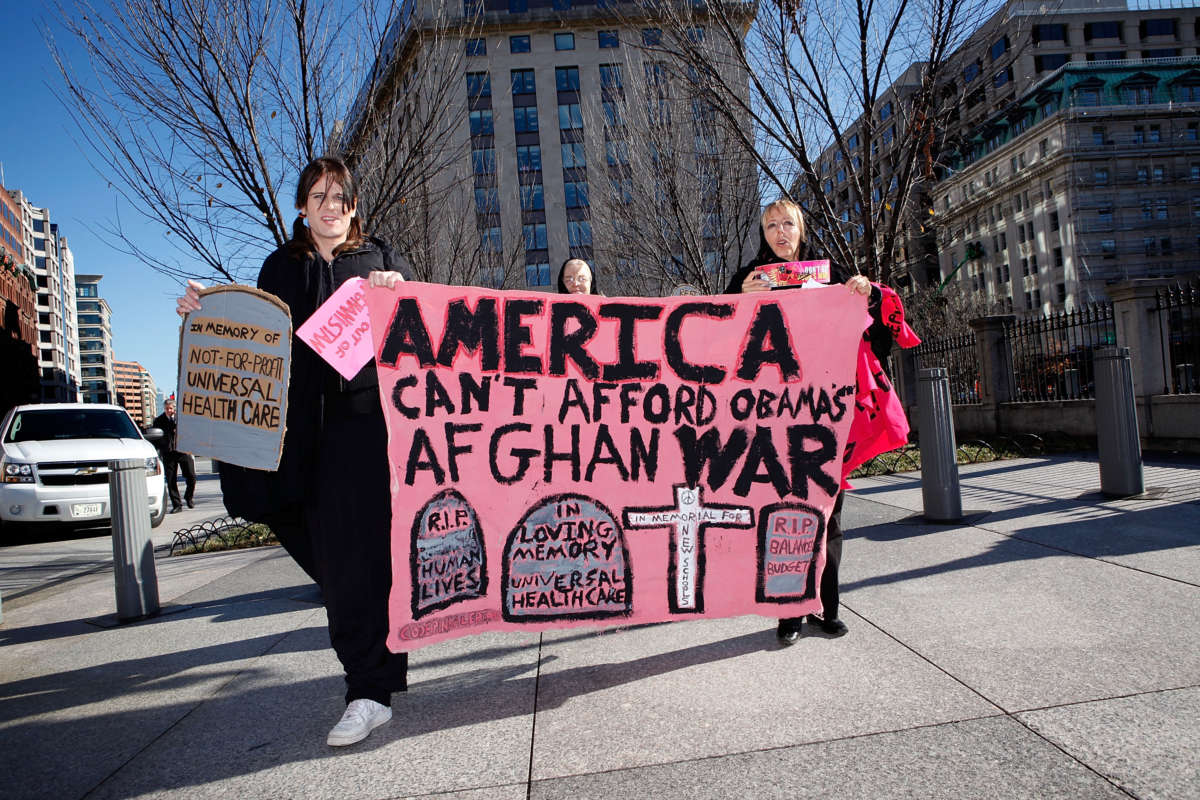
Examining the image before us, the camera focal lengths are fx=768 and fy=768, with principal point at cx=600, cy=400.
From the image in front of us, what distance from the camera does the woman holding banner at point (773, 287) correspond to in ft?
11.6

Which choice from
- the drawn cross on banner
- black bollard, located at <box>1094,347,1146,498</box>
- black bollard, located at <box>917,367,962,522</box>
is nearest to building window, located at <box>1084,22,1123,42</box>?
black bollard, located at <box>1094,347,1146,498</box>

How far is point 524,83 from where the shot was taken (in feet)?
171

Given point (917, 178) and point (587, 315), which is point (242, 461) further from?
point (917, 178)

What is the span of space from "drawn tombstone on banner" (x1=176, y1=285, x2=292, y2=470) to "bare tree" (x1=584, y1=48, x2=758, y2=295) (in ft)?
36.4

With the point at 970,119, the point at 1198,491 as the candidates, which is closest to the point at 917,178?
the point at 970,119

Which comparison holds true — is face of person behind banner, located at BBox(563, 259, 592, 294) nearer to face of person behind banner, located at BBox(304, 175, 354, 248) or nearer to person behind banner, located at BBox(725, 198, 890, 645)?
person behind banner, located at BBox(725, 198, 890, 645)

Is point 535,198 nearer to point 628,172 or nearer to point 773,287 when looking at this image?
point 628,172

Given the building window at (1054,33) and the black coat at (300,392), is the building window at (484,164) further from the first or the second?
the building window at (1054,33)

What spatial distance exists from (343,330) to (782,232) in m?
2.08

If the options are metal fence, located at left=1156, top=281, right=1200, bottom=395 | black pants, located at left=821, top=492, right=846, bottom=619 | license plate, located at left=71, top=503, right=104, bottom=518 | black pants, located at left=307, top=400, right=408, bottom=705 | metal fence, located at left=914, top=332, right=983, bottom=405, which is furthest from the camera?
metal fence, located at left=914, top=332, right=983, bottom=405

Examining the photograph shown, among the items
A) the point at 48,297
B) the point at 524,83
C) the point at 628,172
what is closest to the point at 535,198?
the point at 524,83

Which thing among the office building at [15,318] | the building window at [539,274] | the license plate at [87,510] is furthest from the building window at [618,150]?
the office building at [15,318]

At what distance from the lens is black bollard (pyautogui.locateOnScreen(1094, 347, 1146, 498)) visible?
6113mm

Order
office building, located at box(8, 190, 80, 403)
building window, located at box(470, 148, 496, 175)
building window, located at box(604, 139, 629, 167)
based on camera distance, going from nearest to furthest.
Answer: building window, located at box(470, 148, 496, 175), building window, located at box(604, 139, 629, 167), office building, located at box(8, 190, 80, 403)
